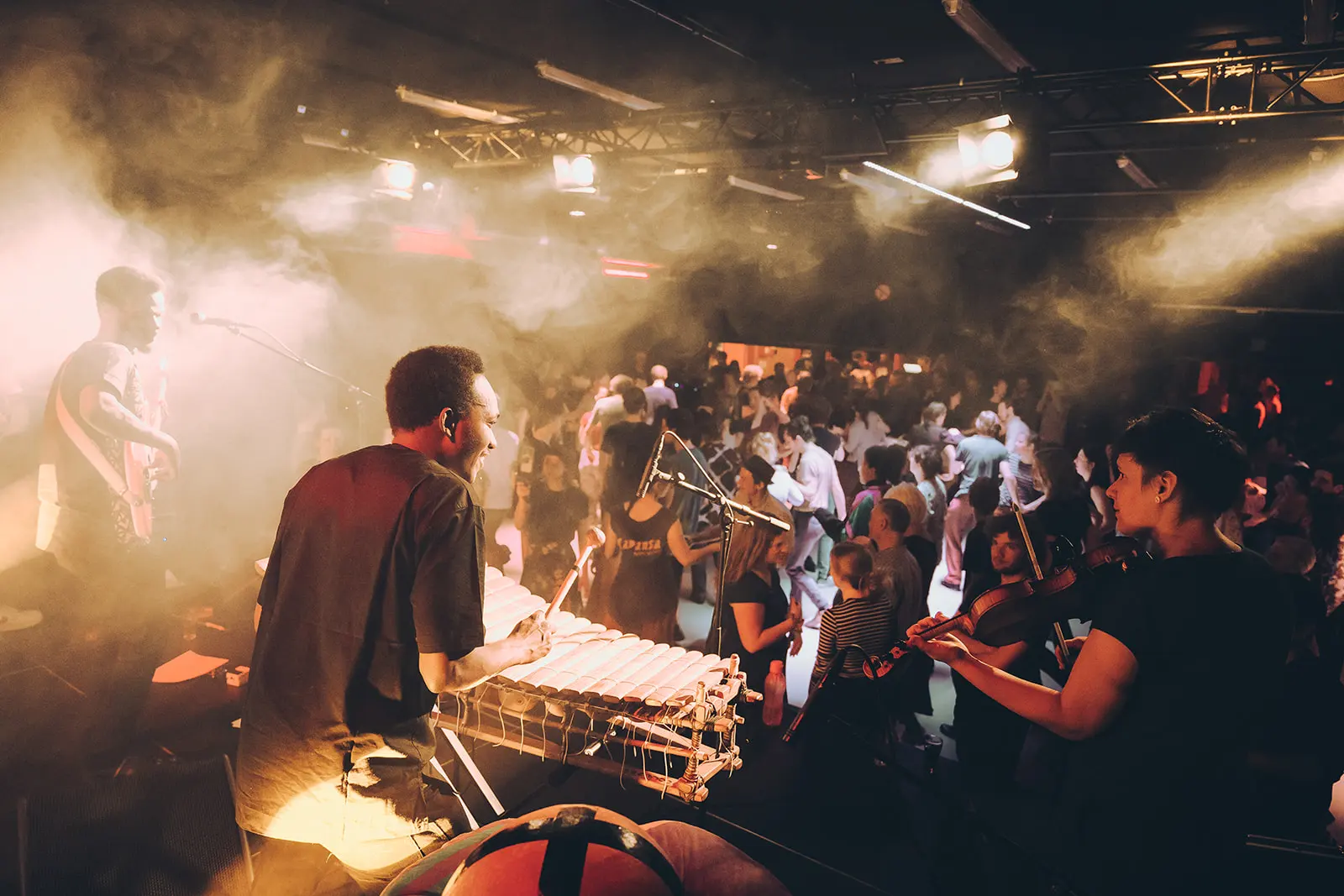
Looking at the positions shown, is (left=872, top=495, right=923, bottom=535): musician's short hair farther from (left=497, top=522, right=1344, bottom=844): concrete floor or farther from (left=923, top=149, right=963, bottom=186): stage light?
(left=923, top=149, right=963, bottom=186): stage light

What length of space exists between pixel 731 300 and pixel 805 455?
9217 mm

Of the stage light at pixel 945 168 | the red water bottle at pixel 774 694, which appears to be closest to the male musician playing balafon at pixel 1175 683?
the red water bottle at pixel 774 694

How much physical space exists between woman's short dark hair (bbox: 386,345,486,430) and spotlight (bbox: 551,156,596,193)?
6069 mm

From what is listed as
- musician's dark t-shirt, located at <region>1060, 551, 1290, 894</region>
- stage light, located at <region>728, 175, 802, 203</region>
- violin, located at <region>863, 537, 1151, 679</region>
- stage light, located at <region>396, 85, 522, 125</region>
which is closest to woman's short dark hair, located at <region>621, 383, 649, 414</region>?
stage light, located at <region>396, 85, 522, 125</region>

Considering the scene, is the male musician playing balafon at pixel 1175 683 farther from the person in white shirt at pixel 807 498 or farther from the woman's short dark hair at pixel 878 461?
the person in white shirt at pixel 807 498

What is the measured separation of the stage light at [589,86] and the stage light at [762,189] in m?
3.51

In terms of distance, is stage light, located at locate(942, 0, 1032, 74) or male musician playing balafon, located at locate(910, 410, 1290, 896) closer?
male musician playing balafon, located at locate(910, 410, 1290, 896)

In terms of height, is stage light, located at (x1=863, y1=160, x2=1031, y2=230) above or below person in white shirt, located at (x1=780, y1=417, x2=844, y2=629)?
above

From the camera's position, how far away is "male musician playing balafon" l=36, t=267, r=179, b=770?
429cm

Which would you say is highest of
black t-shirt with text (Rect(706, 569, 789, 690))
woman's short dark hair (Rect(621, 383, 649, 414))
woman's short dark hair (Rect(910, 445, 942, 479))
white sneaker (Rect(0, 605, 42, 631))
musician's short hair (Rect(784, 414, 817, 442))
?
woman's short dark hair (Rect(621, 383, 649, 414))

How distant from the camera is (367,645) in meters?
1.95

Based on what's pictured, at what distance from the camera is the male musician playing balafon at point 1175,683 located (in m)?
1.98

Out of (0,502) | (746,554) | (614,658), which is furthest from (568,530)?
(0,502)

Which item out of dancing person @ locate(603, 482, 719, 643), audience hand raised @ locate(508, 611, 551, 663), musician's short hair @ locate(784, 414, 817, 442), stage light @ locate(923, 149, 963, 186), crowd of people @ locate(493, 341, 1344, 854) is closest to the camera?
audience hand raised @ locate(508, 611, 551, 663)
